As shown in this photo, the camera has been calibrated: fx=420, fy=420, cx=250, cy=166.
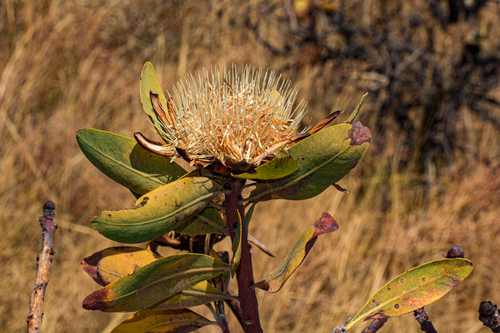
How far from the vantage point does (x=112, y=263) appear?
1.79ft

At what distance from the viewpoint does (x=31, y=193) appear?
2.23 metres

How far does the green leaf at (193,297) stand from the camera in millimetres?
541

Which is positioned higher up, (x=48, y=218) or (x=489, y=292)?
(x=48, y=218)

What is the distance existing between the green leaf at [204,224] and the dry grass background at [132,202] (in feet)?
5.46

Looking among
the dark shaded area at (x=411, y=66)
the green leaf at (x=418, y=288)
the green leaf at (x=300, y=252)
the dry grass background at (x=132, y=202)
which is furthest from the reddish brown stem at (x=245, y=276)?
the dark shaded area at (x=411, y=66)

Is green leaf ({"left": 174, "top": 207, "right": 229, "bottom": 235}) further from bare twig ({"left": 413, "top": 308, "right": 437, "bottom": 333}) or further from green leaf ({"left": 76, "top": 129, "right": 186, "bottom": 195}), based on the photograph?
bare twig ({"left": 413, "top": 308, "right": 437, "bottom": 333})

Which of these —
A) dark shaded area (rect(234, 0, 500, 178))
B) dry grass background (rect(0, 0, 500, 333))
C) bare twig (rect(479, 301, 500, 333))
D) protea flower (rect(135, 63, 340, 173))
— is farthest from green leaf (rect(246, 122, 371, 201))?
dark shaded area (rect(234, 0, 500, 178))

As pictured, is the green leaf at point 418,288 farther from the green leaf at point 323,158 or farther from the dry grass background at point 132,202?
the dry grass background at point 132,202

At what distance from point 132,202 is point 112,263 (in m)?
1.95

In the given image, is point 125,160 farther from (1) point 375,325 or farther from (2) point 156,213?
(1) point 375,325

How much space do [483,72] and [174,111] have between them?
2636 mm

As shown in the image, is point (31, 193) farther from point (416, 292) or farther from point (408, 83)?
point (408, 83)

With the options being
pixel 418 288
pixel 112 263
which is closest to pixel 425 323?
pixel 418 288

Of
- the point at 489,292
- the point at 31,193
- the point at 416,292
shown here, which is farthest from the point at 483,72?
the point at 31,193
